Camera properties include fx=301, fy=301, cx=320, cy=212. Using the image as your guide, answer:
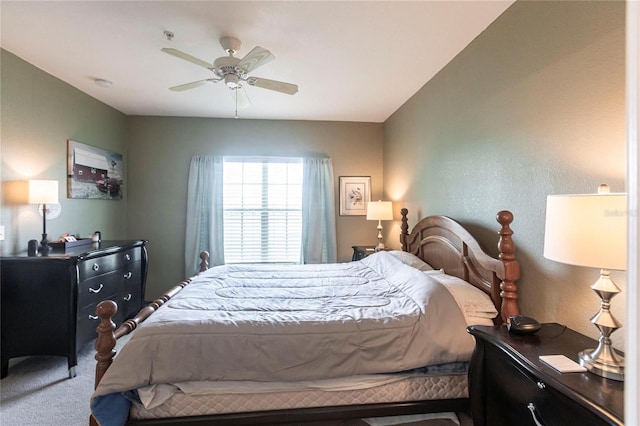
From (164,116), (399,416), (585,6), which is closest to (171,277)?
(164,116)

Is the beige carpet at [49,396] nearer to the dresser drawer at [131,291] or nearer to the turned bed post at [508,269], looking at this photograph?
the dresser drawer at [131,291]

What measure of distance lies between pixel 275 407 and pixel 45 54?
324 cm

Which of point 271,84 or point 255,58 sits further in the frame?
point 271,84

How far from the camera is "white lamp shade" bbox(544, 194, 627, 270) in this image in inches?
37.4

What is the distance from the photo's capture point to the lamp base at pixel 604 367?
1.01m

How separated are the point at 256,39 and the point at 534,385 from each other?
2605mm

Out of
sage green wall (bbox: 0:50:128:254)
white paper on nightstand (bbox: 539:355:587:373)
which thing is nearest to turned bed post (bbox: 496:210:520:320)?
white paper on nightstand (bbox: 539:355:587:373)

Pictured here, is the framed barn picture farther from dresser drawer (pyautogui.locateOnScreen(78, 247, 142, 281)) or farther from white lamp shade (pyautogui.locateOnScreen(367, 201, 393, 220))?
white lamp shade (pyautogui.locateOnScreen(367, 201, 393, 220))

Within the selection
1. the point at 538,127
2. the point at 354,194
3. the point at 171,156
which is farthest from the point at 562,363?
the point at 171,156

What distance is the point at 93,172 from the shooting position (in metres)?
3.53

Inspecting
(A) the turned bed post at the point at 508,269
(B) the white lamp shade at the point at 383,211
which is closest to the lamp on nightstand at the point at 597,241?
(A) the turned bed post at the point at 508,269

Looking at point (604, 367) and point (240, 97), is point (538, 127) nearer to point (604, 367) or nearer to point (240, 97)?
point (604, 367)

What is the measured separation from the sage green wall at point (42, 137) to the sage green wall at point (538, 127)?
369 cm

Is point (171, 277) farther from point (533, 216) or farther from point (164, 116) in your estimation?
point (533, 216)
